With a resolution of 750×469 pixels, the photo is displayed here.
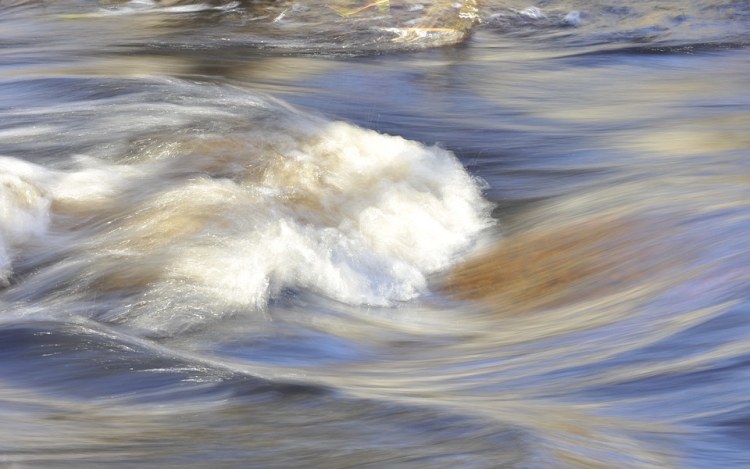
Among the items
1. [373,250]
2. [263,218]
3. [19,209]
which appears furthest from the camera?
→ [373,250]

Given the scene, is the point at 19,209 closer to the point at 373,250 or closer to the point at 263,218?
the point at 263,218

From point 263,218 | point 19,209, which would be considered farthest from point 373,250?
point 19,209

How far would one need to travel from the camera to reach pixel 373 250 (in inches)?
184

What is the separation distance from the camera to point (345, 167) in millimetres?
5371

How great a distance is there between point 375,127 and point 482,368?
11.7 feet

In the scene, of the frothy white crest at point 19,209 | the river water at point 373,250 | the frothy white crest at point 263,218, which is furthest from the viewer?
the frothy white crest at point 19,209

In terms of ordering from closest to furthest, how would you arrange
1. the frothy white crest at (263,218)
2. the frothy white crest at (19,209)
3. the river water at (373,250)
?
the river water at (373,250) < the frothy white crest at (263,218) < the frothy white crest at (19,209)

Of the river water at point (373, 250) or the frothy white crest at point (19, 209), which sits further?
the frothy white crest at point (19, 209)

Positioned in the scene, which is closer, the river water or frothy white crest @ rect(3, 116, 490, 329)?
the river water

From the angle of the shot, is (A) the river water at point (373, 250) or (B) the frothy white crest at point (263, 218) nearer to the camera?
(A) the river water at point (373, 250)

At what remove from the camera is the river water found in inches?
97.2

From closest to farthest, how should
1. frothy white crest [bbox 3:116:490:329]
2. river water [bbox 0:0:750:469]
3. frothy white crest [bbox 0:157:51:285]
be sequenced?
river water [bbox 0:0:750:469] → frothy white crest [bbox 3:116:490:329] → frothy white crest [bbox 0:157:51:285]

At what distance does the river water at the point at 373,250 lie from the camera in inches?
97.2

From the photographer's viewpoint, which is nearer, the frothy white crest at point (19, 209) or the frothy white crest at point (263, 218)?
the frothy white crest at point (263, 218)
